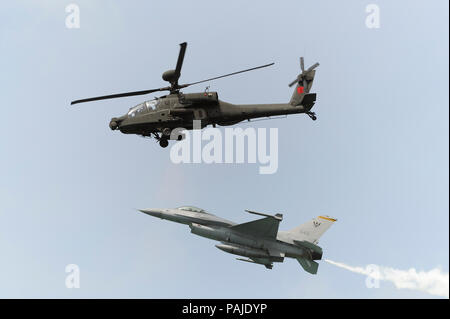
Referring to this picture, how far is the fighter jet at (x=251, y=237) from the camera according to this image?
3359 centimetres

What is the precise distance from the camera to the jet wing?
33531mm

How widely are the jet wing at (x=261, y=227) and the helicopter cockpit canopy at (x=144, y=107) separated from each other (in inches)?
392

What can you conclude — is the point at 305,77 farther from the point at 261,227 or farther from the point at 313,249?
the point at 313,249

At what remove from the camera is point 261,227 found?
33.9 m

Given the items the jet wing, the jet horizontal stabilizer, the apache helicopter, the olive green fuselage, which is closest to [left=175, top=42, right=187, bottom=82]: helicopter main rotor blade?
the apache helicopter

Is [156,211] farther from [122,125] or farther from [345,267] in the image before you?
[345,267]

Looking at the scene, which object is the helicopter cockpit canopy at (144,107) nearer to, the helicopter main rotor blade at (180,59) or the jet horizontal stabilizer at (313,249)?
the helicopter main rotor blade at (180,59)

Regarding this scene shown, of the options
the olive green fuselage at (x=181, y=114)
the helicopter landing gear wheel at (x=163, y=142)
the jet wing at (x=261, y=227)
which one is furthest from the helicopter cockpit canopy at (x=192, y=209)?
the olive green fuselage at (x=181, y=114)

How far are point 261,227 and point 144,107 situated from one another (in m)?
11.4

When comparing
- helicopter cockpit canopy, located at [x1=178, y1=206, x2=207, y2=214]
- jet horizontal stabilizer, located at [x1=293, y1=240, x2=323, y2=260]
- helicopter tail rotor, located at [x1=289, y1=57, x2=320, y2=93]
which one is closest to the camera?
jet horizontal stabilizer, located at [x1=293, y1=240, x2=323, y2=260]

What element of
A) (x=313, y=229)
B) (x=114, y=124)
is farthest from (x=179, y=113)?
(x=313, y=229)

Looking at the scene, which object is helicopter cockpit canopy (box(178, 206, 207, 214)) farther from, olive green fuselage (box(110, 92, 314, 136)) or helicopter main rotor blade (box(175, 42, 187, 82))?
helicopter main rotor blade (box(175, 42, 187, 82))
